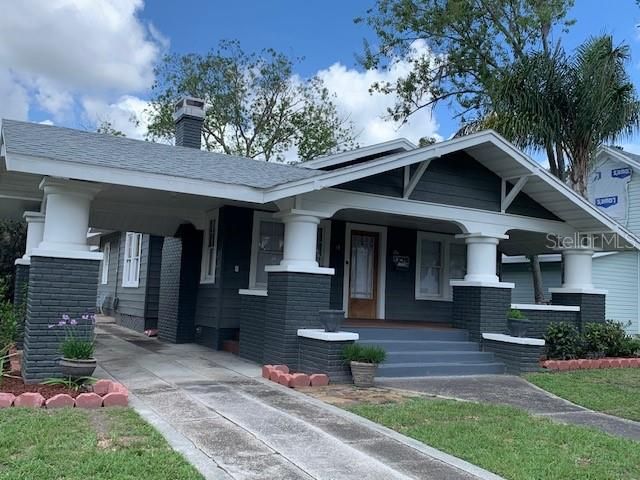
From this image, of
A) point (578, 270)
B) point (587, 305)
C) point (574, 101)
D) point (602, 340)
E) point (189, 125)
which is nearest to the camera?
point (602, 340)

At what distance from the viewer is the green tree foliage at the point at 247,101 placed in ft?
105

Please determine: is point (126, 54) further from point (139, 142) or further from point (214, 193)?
point (214, 193)

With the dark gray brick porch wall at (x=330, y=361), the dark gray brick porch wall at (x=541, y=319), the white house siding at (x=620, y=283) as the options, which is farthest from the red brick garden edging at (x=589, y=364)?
the white house siding at (x=620, y=283)

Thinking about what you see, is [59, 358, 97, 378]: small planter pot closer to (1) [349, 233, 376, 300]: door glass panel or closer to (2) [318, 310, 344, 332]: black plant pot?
(2) [318, 310, 344, 332]: black plant pot

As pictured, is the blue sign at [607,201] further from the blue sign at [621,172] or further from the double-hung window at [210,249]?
the double-hung window at [210,249]

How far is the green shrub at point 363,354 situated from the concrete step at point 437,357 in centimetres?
105

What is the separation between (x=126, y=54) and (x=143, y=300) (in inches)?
518

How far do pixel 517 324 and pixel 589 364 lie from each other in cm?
194

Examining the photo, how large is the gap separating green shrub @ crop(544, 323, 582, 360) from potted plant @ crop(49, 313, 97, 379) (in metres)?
8.29

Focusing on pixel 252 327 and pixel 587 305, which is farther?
pixel 587 305

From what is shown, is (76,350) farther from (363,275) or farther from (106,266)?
(106,266)

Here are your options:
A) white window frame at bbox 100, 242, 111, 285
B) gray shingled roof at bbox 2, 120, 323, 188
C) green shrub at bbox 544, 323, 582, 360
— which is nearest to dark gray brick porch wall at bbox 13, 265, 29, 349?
gray shingled roof at bbox 2, 120, 323, 188

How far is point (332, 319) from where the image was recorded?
880 centimetres

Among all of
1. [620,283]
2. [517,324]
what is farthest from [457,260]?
[620,283]
